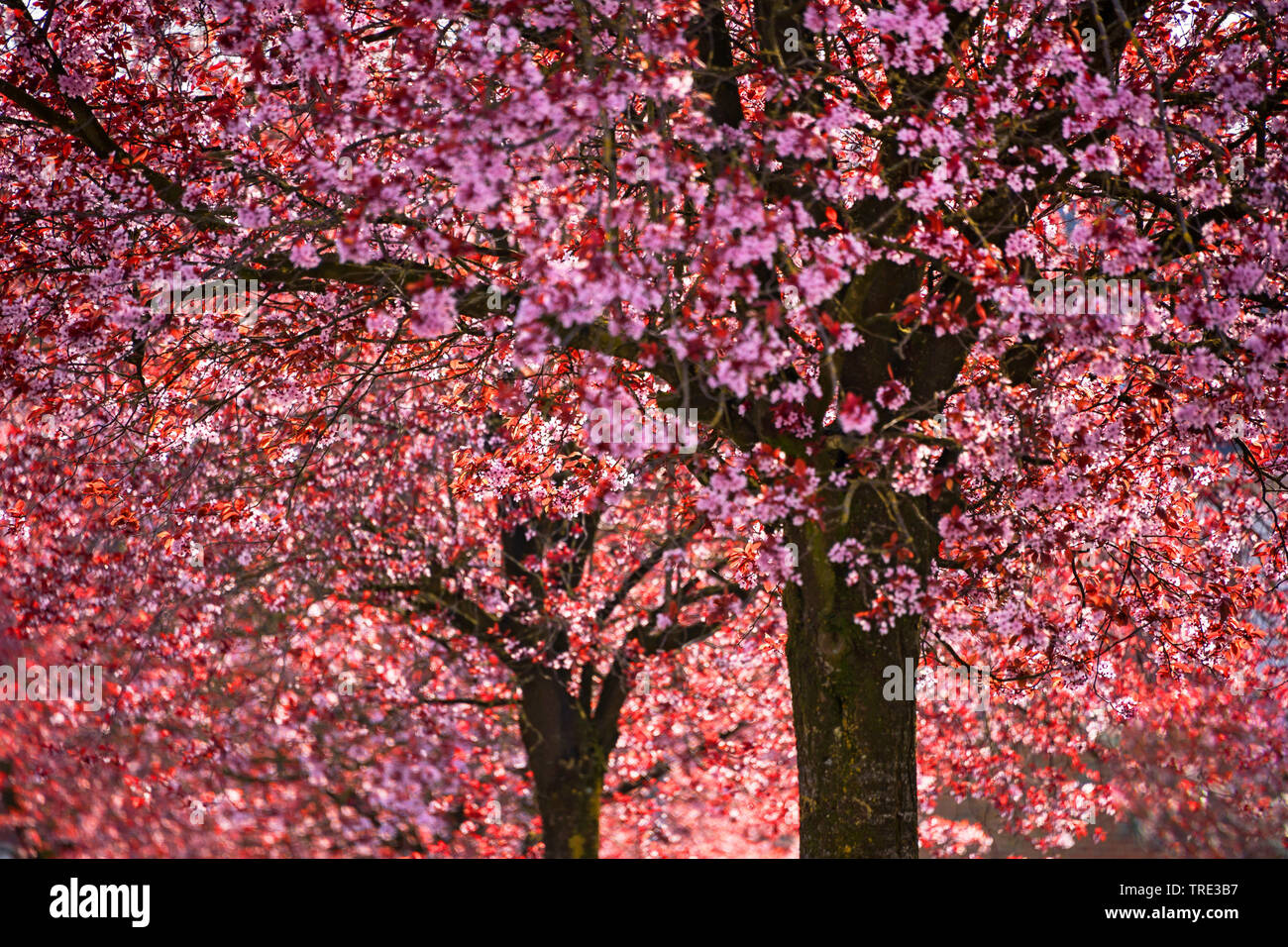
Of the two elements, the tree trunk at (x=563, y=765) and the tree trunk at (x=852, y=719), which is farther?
the tree trunk at (x=563, y=765)

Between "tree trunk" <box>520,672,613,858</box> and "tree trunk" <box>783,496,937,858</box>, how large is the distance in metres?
7.39

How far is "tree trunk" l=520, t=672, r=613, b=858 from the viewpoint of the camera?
15.4 metres

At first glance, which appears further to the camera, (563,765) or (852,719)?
(563,765)

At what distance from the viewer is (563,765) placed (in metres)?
15.5

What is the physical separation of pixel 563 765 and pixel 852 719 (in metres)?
7.93

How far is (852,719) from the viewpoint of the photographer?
8.30 meters

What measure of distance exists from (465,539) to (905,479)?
956 centimetres

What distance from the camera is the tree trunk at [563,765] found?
50.7 feet

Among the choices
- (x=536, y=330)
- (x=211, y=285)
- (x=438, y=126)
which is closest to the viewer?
(x=536, y=330)

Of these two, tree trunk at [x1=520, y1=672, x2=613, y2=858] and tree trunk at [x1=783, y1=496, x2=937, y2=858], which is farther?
tree trunk at [x1=520, y1=672, x2=613, y2=858]

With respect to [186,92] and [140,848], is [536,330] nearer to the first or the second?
[186,92]

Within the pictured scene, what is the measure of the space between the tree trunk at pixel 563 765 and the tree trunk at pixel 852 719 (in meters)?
7.39

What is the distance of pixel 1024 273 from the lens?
25.1 feet
